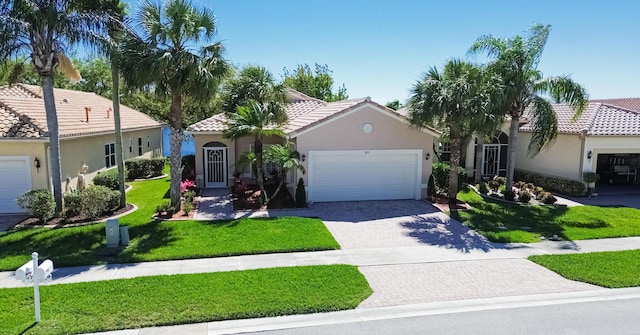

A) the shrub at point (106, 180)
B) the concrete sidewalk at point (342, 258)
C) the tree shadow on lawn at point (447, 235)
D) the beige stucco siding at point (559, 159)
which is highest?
the beige stucco siding at point (559, 159)

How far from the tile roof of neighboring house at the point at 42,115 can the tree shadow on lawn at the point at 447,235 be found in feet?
45.6

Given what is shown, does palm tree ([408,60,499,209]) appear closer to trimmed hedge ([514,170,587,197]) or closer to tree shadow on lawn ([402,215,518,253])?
tree shadow on lawn ([402,215,518,253])

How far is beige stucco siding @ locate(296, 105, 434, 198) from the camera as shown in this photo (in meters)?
18.0

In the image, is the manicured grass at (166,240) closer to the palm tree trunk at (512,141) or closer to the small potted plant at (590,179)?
the palm tree trunk at (512,141)

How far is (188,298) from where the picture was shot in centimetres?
878

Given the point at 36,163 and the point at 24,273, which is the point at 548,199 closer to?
the point at 24,273

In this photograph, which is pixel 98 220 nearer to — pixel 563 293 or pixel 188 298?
pixel 188 298

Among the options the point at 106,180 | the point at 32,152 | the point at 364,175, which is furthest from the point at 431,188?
the point at 32,152

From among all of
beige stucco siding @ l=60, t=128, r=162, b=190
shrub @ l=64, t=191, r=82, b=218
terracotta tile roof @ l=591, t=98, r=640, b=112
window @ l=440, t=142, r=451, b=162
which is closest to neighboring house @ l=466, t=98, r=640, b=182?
window @ l=440, t=142, r=451, b=162

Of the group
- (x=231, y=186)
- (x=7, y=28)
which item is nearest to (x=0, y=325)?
(x=7, y=28)

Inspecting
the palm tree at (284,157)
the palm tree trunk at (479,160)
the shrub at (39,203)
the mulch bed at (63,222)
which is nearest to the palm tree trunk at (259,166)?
the palm tree at (284,157)

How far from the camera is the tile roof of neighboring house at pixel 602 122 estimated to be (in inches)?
818

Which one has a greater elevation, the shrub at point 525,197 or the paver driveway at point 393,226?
the shrub at point 525,197

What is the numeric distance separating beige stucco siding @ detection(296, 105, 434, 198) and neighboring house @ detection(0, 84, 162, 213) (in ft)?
31.9
